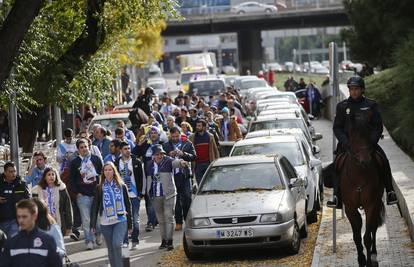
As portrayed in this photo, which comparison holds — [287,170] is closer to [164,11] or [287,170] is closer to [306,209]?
[306,209]

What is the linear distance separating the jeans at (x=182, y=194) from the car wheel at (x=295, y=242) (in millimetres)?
3932

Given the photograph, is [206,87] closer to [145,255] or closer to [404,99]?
[404,99]

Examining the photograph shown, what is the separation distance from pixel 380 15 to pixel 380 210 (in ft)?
66.1

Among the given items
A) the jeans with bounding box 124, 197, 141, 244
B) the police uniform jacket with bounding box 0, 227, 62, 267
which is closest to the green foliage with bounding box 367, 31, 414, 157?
the jeans with bounding box 124, 197, 141, 244

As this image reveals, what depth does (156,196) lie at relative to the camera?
18531 mm

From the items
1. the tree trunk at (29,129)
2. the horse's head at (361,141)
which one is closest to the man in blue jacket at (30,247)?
the horse's head at (361,141)

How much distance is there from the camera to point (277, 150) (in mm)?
Result: 20484

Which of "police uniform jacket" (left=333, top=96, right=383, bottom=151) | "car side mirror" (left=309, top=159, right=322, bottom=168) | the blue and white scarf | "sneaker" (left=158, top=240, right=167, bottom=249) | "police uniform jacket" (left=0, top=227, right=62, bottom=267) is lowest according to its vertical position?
"sneaker" (left=158, top=240, right=167, bottom=249)

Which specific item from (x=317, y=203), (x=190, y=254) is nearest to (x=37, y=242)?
(x=190, y=254)

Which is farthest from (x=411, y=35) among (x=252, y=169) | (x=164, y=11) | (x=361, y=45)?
(x=361, y=45)

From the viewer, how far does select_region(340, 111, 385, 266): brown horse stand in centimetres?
1412

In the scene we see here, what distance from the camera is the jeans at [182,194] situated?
20.3 m

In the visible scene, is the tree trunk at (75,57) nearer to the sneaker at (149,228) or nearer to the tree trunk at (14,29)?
the sneaker at (149,228)

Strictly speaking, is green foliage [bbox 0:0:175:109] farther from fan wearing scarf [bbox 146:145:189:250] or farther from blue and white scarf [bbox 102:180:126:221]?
blue and white scarf [bbox 102:180:126:221]
